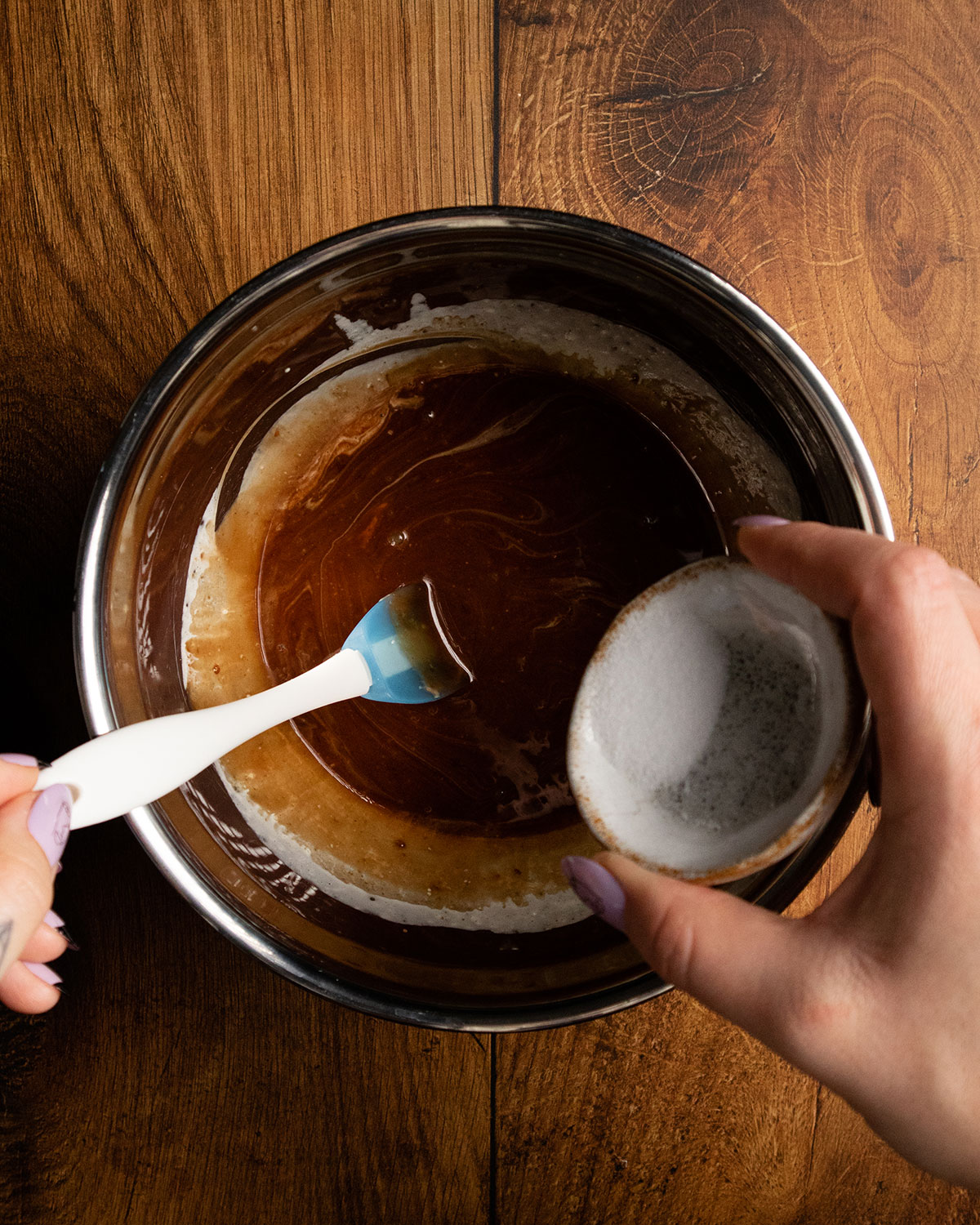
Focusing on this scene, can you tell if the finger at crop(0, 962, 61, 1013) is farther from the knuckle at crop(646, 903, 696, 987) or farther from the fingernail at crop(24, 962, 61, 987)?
the knuckle at crop(646, 903, 696, 987)

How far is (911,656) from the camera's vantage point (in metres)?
0.62

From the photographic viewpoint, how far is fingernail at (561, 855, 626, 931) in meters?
0.71

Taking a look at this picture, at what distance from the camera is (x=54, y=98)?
35.7 inches

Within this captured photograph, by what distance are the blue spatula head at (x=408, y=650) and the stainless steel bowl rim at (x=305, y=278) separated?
0.93 feet

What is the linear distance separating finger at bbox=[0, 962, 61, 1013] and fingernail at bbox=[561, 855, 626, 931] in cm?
53

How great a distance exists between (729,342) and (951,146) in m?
0.40

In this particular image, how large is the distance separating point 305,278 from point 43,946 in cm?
68

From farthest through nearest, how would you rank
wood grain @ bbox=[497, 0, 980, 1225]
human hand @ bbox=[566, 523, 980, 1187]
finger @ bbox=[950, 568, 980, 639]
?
wood grain @ bbox=[497, 0, 980, 1225], finger @ bbox=[950, 568, 980, 639], human hand @ bbox=[566, 523, 980, 1187]

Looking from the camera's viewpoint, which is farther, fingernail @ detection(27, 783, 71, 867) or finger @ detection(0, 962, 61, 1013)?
finger @ detection(0, 962, 61, 1013)

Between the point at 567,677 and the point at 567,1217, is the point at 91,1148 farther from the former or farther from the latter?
the point at 567,677

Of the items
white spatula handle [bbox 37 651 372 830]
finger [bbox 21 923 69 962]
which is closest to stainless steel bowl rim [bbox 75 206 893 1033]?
white spatula handle [bbox 37 651 372 830]

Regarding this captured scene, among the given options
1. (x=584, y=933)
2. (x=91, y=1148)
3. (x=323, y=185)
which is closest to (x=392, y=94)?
(x=323, y=185)

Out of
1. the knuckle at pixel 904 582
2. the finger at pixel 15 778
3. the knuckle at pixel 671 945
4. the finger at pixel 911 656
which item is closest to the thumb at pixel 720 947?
the knuckle at pixel 671 945

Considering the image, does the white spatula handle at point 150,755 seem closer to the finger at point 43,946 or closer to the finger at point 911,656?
the finger at point 43,946
